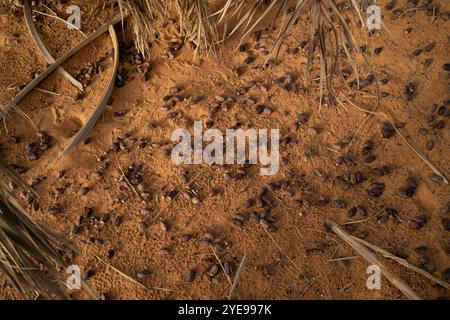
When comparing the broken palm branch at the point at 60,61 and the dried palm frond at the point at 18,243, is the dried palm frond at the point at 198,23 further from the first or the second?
the dried palm frond at the point at 18,243

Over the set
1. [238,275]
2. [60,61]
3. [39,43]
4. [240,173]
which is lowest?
[238,275]

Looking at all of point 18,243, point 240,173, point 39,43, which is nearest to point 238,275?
point 240,173

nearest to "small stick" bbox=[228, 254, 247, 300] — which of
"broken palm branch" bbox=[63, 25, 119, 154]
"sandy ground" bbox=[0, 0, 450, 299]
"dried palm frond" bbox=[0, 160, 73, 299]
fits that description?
"sandy ground" bbox=[0, 0, 450, 299]

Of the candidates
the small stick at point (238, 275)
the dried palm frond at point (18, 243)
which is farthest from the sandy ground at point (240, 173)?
the dried palm frond at point (18, 243)

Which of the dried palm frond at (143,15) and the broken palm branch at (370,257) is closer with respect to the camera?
the broken palm branch at (370,257)

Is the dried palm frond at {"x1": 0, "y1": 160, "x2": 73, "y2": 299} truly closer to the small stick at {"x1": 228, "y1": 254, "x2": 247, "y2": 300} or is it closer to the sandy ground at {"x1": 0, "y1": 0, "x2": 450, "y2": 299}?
the sandy ground at {"x1": 0, "y1": 0, "x2": 450, "y2": 299}

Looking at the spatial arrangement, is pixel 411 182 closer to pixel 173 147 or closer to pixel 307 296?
pixel 307 296

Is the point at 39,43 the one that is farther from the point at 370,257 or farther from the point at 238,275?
the point at 370,257
